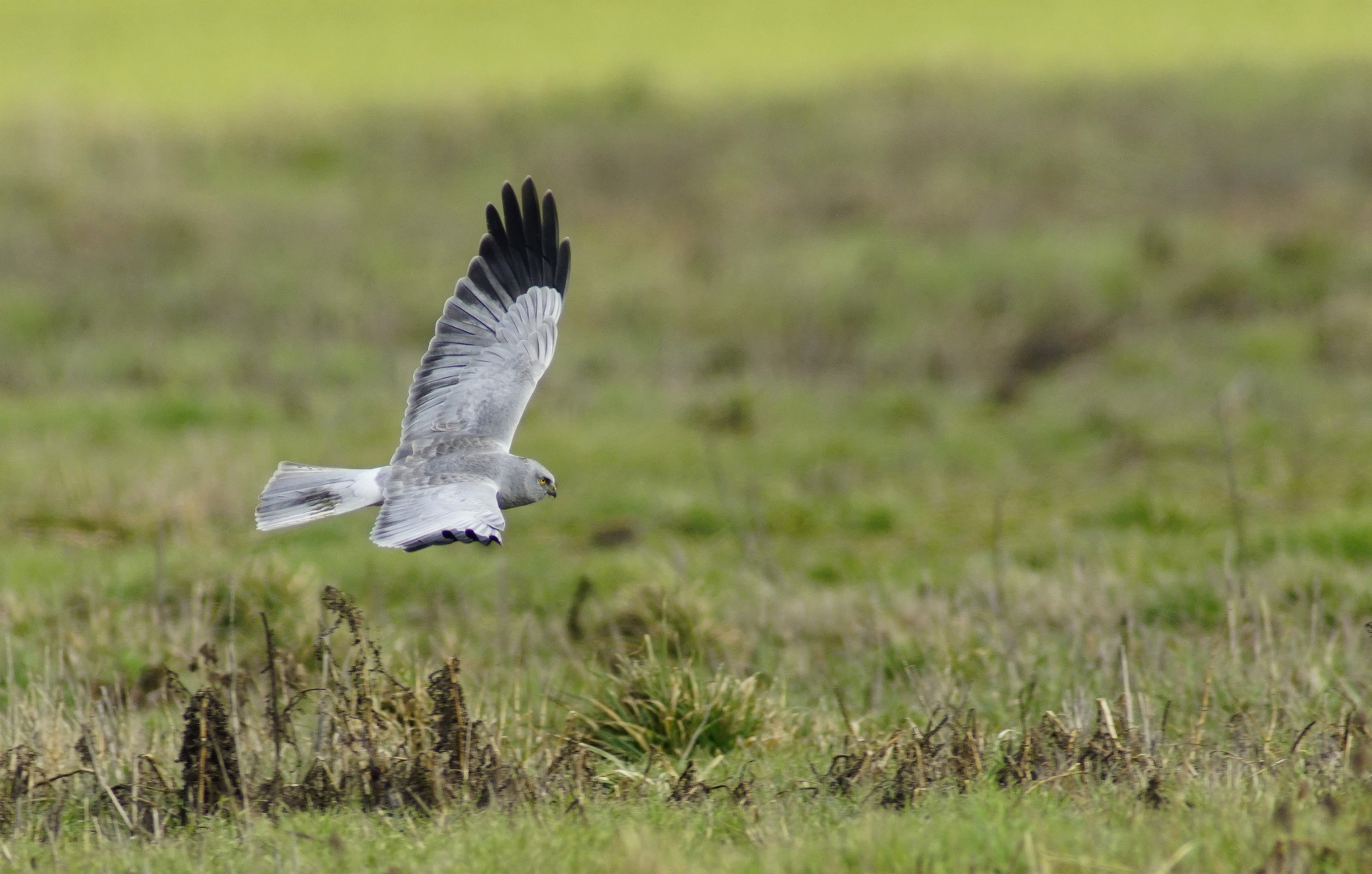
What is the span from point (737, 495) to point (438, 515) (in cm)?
577

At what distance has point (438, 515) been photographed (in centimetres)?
451

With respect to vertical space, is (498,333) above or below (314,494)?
above

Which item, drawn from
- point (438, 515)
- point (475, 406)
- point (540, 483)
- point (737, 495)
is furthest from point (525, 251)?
point (737, 495)

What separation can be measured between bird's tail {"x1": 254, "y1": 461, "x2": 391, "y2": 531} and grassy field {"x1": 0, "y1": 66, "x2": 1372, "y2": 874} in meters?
0.48

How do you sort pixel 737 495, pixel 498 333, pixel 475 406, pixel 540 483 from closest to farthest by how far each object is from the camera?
pixel 540 483 < pixel 475 406 < pixel 498 333 < pixel 737 495

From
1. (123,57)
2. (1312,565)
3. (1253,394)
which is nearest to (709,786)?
(1312,565)

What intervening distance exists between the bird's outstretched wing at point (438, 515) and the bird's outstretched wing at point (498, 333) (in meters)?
0.62

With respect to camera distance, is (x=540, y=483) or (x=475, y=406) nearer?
(x=540, y=483)

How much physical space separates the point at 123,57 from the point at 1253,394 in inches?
1157

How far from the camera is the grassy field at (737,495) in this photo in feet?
14.2

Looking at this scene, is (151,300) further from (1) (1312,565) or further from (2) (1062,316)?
(1) (1312,565)

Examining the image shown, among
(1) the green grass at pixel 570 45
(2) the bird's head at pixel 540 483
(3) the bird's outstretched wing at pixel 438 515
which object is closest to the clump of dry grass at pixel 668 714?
(2) the bird's head at pixel 540 483

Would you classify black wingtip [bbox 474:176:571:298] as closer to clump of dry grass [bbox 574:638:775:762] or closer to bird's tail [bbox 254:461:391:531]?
bird's tail [bbox 254:461:391:531]

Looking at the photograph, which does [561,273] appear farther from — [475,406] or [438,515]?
[438,515]
